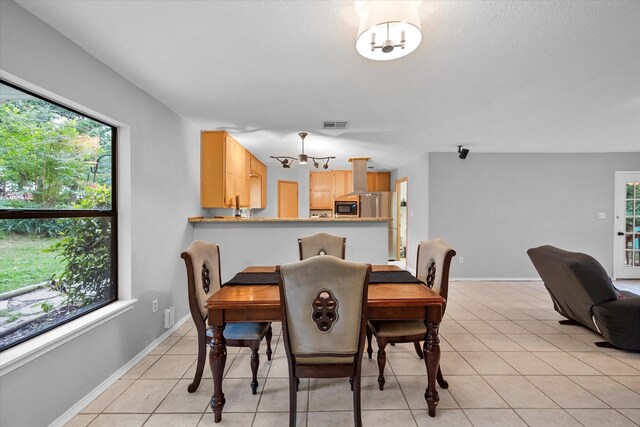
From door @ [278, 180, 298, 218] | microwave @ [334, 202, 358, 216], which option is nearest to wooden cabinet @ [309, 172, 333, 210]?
microwave @ [334, 202, 358, 216]

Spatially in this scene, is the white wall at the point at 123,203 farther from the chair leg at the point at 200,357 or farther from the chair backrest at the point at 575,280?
the chair backrest at the point at 575,280

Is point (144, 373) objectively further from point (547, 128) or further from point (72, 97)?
point (547, 128)

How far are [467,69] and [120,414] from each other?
3.22 m

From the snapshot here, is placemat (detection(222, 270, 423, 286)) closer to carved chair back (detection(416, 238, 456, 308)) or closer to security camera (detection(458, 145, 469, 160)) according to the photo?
carved chair back (detection(416, 238, 456, 308))

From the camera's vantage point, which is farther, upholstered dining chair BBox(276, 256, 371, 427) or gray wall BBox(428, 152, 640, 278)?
gray wall BBox(428, 152, 640, 278)

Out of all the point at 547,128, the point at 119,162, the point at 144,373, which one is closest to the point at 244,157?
the point at 119,162

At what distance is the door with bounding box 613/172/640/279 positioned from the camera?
16.9 ft

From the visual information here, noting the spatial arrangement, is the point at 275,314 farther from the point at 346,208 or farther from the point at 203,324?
the point at 346,208

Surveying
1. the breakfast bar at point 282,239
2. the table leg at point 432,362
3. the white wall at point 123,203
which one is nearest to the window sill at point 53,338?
the white wall at point 123,203

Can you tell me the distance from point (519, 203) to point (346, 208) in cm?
335

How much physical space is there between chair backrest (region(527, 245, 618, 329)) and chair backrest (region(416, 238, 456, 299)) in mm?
1366

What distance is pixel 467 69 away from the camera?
2.14m

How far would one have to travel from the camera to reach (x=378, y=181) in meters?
7.40

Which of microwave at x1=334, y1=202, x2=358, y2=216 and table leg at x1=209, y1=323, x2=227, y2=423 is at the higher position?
microwave at x1=334, y1=202, x2=358, y2=216
